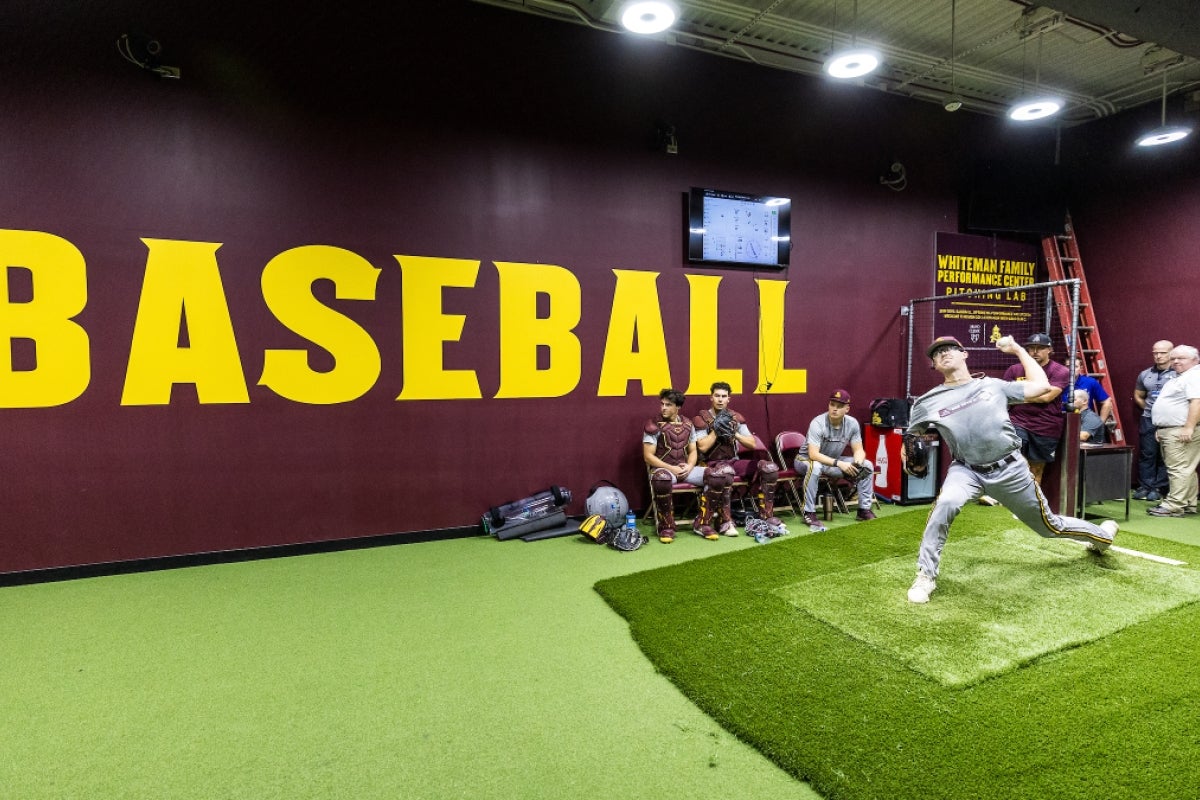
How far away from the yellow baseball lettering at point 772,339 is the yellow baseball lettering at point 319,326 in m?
3.53

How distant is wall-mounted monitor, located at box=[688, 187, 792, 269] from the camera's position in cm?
562

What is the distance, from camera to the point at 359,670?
9.11 ft

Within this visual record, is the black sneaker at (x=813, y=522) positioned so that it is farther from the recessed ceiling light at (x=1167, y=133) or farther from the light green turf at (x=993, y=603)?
the recessed ceiling light at (x=1167, y=133)

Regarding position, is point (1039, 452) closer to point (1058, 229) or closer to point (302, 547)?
point (1058, 229)

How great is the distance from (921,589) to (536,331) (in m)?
3.32

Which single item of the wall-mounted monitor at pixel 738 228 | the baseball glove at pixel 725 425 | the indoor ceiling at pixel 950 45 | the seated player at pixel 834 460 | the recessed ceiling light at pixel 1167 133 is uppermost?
the indoor ceiling at pixel 950 45

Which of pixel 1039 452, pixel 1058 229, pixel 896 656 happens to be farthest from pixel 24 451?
pixel 1058 229

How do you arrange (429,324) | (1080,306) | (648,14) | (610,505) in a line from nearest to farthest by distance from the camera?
(648,14)
(429,324)
(610,505)
(1080,306)

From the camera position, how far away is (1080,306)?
7156 mm

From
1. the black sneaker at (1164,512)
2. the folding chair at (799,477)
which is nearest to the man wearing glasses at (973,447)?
the folding chair at (799,477)

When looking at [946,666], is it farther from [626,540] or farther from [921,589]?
[626,540]

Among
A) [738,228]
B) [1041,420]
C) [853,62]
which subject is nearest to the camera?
[853,62]

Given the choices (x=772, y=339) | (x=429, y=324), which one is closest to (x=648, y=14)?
(x=429, y=324)

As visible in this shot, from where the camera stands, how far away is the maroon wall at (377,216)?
399cm
